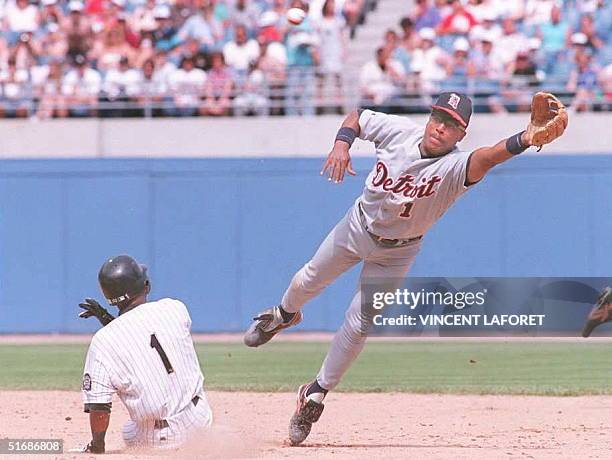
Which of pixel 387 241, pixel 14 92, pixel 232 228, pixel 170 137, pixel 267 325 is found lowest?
pixel 232 228

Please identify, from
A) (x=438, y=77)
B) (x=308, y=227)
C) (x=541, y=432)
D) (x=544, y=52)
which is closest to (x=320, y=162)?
(x=308, y=227)

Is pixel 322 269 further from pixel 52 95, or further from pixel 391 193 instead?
pixel 52 95

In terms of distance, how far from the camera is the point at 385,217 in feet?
22.6

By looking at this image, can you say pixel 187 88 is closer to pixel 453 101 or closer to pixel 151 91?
pixel 151 91

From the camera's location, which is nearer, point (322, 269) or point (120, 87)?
point (322, 269)

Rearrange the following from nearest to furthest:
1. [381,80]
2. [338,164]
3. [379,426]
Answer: [338,164] → [379,426] → [381,80]

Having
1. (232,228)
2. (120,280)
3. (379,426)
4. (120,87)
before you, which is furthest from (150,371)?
(120,87)

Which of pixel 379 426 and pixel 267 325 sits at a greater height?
pixel 267 325

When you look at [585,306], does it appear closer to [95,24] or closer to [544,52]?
[544,52]

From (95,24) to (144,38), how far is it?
0.94m

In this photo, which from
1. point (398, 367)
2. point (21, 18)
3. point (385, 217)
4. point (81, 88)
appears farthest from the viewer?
point (21, 18)

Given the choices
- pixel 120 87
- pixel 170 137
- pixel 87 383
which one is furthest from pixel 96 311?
pixel 120 87

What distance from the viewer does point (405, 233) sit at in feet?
22.8

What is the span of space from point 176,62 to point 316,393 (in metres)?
10.2
